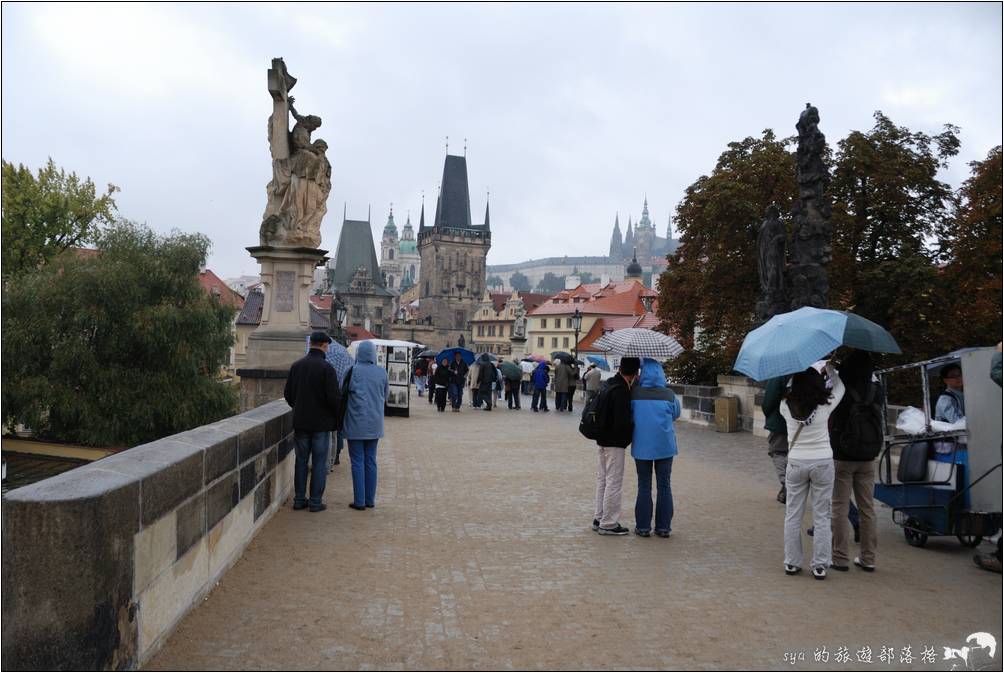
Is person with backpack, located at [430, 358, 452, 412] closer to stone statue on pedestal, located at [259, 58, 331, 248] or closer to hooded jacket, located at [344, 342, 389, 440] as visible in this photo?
stone statue on pedestal, located at [259, 58, 331, 248]

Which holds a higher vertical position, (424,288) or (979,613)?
(424,288)

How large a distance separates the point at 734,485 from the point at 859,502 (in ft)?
14.5

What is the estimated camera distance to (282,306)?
540 inches

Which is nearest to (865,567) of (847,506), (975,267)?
(847,506)

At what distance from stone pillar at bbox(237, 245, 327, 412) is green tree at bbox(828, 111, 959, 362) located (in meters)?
17.7

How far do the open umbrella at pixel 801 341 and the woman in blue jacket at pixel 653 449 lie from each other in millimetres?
1003

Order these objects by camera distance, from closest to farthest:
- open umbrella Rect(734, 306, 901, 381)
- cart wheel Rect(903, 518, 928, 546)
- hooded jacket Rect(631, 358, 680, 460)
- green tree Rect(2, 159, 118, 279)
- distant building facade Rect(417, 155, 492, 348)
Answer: open umbrella Rect(734, 306, 901, 381) < cart wheel Rect(903, 518, 928, 546) < hooded jacket Rect(631, 358, 680, 460) < green tree Rect(2, 159, 118, 279) < distant building facade Rect(417, 155, 492, 348)

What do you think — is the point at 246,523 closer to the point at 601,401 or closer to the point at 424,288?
the point at 601,401

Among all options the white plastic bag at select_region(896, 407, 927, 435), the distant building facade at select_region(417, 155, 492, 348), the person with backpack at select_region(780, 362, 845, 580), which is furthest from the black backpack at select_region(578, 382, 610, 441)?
the distant building facade at select_region(417, 155, 492, 348)

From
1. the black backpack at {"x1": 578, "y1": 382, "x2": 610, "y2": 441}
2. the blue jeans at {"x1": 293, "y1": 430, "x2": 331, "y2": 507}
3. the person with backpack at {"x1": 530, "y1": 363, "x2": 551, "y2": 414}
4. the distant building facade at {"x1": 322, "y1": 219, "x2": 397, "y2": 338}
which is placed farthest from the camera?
the distant building facade at {"x1": 322, "y1": 219, "x2": 397, "y2": 338}

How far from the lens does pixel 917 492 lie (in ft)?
24.7

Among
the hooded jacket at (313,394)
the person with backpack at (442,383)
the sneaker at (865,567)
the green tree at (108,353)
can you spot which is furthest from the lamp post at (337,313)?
the sneaker at (865,567)

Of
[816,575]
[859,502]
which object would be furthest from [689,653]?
[859,502]

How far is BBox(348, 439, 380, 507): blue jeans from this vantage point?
28.4ft
